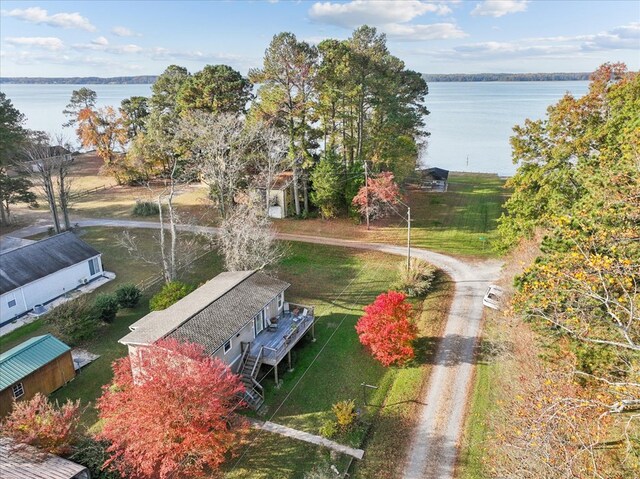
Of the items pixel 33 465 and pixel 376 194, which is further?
pixel 376 194

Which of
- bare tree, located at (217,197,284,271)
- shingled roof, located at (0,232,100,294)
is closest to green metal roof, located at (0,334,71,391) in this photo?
shingled roof, located at (0,232,100,294)

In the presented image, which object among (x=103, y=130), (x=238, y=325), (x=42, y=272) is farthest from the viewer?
(x=103, y=130)

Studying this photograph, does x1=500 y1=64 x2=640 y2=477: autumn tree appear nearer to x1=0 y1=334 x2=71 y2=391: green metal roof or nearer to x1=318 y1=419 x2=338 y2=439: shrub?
x1=318 y1=419 x2=338 y2=439: shrub

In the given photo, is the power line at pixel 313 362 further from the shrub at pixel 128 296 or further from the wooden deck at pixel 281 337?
the shrub at pixel 128 296

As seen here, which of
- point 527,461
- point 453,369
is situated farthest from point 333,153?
point 527,461

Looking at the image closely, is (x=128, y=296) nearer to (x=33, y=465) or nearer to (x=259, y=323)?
(x=259, y=323)

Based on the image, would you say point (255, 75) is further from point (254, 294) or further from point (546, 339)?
point (546, 339)

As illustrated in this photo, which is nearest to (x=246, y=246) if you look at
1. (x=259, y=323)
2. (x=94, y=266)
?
(x=259, y=323)
